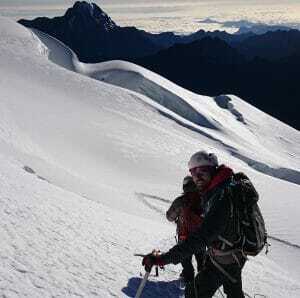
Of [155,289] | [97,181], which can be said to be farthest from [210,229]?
[97,181]

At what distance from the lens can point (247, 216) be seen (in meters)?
5.13

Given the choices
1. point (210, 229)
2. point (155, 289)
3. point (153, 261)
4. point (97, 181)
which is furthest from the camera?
point (97, 181)

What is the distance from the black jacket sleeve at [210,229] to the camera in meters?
4.93

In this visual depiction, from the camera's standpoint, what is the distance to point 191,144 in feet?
97.8

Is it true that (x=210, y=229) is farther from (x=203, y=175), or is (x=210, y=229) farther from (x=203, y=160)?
(x=203, y=160)

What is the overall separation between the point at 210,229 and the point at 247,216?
1.41 ft

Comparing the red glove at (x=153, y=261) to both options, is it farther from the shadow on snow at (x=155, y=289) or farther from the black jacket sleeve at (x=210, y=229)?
the shadow on snow at (x=155, y=289)

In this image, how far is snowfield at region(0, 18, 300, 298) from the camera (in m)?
7.28

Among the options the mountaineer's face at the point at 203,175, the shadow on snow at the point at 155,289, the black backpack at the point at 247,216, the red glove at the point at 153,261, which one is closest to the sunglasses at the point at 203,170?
the mountaineer's face at the point at 203,175

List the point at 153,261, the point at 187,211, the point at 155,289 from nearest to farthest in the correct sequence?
the point at 153,261
the point at 187,211
the point at 155,289

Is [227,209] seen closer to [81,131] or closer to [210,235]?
[210,235]

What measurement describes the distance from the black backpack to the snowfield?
222cm

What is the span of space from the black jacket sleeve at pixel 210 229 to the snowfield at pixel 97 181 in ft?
6.20

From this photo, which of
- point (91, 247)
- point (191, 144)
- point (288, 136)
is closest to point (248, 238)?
point (91, 247)
